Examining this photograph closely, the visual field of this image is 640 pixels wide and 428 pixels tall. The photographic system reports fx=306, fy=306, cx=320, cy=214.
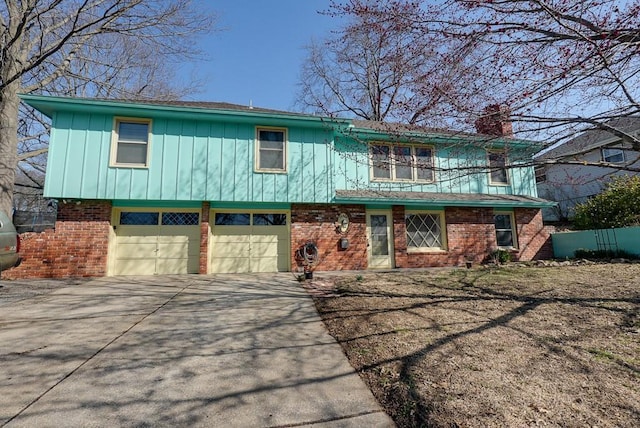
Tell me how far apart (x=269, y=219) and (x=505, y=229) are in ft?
29.3

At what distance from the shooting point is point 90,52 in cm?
1204

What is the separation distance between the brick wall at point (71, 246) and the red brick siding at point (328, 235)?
540cm

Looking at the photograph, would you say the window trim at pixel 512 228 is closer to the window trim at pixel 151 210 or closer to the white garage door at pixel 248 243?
the white garage door at pixel 248 243

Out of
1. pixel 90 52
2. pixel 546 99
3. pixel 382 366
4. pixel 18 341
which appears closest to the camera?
pixel 382 366

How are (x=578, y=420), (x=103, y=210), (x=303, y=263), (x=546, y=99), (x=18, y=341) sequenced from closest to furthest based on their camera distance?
(x=578, y=420) → (x=18, y=341) → (x=546, y=99) → (x=103, y=210) → (x=303, y=263)

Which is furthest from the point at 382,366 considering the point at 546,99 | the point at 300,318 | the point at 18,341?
the point at 18,341

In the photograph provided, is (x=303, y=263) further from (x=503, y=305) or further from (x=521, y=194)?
(x=521, y=194)

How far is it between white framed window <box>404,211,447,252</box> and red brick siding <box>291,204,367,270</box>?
1.85m

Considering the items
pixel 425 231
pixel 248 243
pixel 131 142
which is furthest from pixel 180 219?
pixel 425 231

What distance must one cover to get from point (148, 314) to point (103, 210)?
18.6 ft

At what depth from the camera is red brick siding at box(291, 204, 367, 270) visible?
976 cm

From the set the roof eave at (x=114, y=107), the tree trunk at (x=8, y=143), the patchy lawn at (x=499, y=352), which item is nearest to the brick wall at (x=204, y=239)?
the roof eave at (x=114, y=107)

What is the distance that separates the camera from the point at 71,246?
8367mm

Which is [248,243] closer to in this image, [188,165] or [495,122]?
[188,165]
